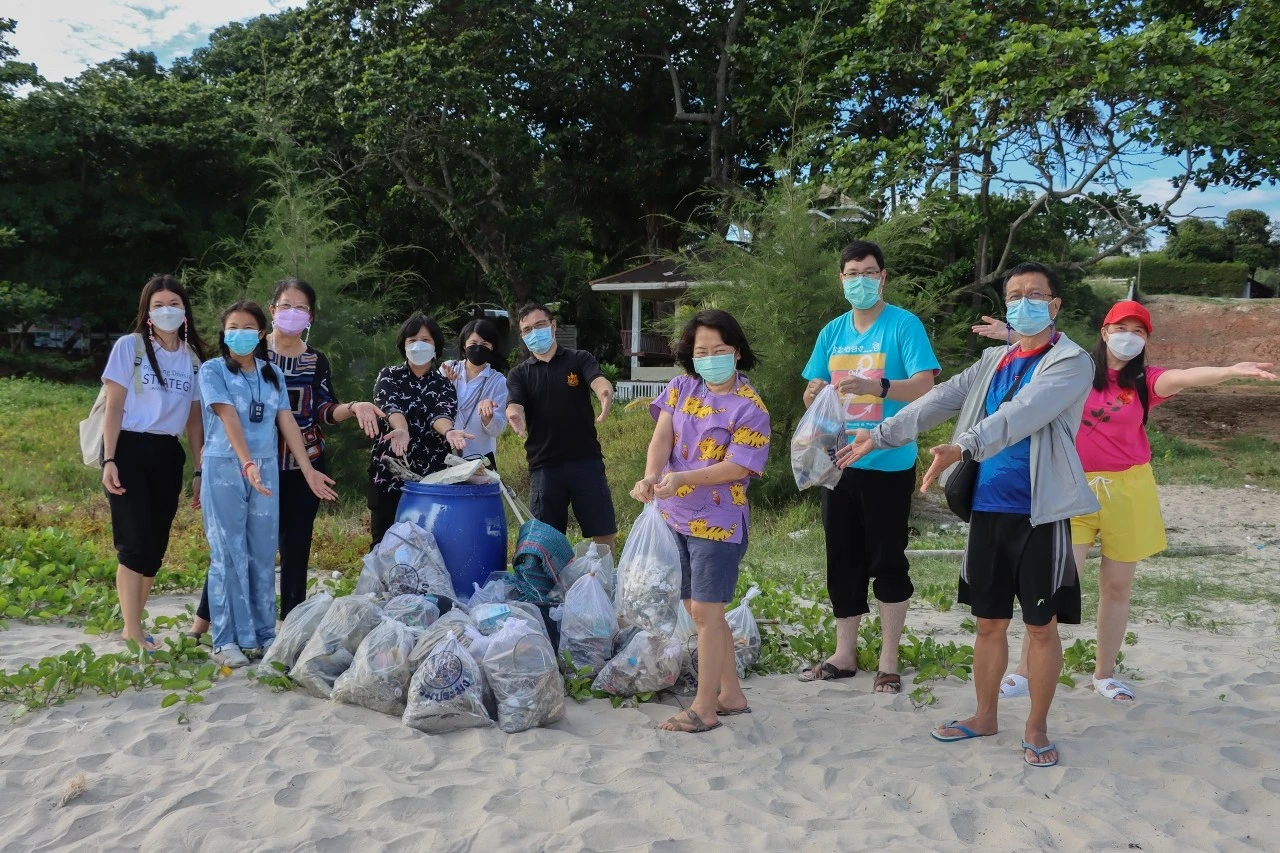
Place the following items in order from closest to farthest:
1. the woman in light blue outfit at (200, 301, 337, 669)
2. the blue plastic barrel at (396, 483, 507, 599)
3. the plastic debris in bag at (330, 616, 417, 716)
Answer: the plastic debris in bag at (330, 616, 417, 716) < the woman in light blue outfit at (200, 301, 337, 669) < the blue plastic barrel at (396, 483, 507, 599)

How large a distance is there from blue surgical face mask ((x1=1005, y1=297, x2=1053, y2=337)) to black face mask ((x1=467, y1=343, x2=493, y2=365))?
3087 mm

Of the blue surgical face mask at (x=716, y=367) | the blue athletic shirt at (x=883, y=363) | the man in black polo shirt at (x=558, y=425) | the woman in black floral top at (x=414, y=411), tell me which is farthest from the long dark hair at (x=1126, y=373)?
the woman in black floral top at (x=414, y=411)

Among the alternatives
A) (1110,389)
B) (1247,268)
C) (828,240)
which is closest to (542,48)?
(828,240)

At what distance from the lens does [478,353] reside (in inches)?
218

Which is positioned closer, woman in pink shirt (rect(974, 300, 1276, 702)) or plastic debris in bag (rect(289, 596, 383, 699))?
plastic debris in bag (rect(289, 596, 383, 699))

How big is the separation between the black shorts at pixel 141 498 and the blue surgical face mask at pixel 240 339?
0.51 meters

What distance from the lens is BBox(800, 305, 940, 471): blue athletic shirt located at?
158 inches

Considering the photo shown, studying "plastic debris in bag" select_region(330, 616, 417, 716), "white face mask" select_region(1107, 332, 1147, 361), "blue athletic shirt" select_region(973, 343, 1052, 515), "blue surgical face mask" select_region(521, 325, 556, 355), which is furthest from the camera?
"blue surgical face mask" select_region(521, 325, 556, 355)

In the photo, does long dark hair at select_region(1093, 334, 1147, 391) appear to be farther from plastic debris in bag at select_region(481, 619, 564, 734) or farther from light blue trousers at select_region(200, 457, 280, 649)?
light blue trousers at select_region(200, 457, 280, 649)

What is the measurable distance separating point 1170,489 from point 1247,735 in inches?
340

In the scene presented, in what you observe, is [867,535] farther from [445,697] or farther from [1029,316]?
[445,697]

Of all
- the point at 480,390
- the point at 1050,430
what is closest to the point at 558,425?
the point at 480,390

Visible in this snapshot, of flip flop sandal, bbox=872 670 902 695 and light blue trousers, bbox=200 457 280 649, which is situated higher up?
light blue trousers, bbox=200 457 280 649

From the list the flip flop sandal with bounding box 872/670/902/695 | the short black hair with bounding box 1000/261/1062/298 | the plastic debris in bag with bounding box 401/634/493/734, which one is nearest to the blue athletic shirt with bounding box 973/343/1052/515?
the short black hair with bounding box 1000/261/1062/298
